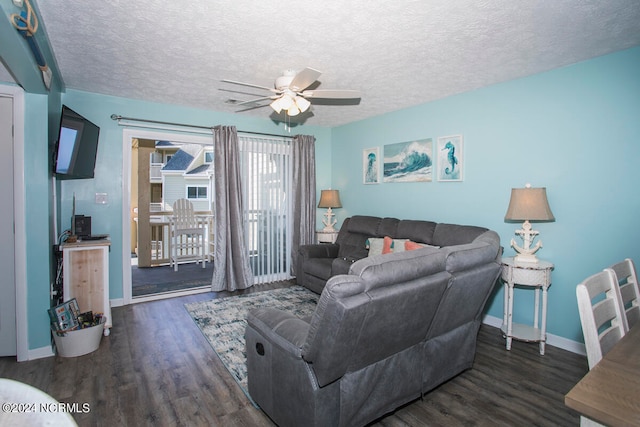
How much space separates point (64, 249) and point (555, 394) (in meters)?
4.13

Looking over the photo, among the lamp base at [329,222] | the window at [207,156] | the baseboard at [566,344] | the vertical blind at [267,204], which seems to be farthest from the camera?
the window at [207,156]

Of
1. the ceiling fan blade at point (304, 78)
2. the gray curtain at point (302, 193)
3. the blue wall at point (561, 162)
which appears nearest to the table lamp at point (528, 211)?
the blue wall at point (561, 162)

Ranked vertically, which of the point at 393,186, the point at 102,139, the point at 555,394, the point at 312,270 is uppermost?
the point at 102,139

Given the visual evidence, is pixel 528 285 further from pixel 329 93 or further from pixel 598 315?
pixel 329 93

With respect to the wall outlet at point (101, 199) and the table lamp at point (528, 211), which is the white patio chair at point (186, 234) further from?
the table lamp at point (528, 211)

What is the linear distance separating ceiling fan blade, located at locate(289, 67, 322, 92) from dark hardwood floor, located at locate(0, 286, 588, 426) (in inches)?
89.9

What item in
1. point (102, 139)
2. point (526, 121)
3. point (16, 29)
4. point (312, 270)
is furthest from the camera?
point (312, 270)

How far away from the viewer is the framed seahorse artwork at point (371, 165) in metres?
4.83

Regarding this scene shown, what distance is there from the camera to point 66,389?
2273 mm

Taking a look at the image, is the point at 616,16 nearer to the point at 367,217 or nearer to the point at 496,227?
the point at 496,227

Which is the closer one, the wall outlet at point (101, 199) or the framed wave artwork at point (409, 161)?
the wall outlet at point (101, 199)

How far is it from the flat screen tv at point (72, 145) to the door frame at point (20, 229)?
0.87 feet

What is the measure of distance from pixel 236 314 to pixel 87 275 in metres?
1.51

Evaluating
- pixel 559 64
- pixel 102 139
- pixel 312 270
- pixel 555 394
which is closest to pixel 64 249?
pixel 102 139
